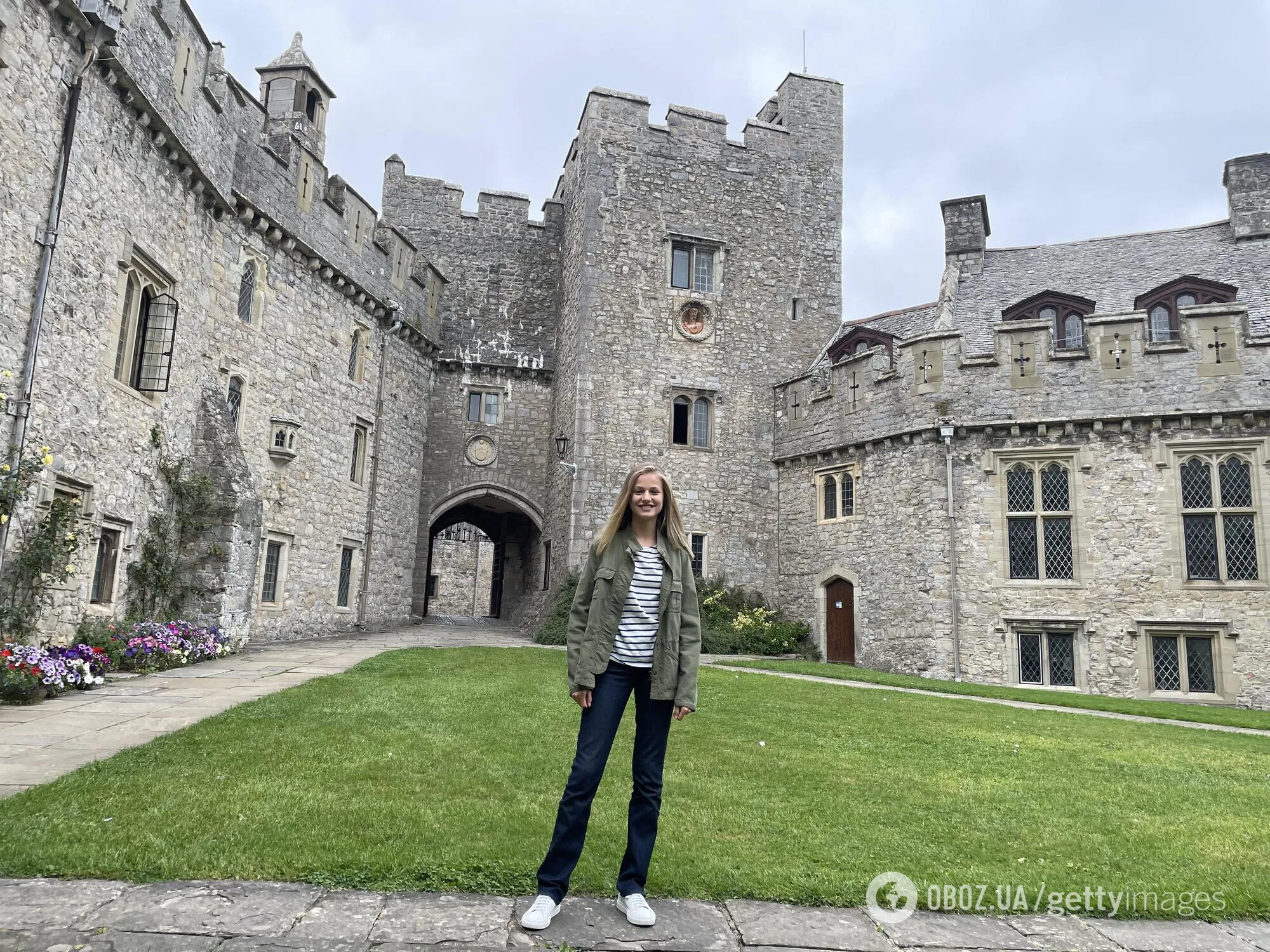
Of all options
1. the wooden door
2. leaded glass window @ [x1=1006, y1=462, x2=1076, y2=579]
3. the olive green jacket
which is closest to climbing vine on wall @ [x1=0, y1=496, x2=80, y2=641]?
the olive green jacket

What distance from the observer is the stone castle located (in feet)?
34.8

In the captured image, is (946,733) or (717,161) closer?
(946,733)

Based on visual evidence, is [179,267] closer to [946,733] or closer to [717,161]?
[946,733]

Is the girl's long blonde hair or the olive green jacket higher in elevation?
the girl's long blonde hair

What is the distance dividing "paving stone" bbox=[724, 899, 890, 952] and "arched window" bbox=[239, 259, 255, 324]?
14.7m

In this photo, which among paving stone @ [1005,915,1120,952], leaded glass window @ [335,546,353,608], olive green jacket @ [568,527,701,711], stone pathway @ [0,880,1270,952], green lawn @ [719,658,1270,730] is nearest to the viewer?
stone pathway @ [0,880,1270,952]

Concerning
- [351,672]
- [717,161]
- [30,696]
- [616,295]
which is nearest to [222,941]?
[30,696]

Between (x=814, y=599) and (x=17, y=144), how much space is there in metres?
A: 15.8

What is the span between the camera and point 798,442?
785 inches

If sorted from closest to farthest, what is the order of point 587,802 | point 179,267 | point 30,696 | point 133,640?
point 587,802 < point 30,696 < point 133,640 < point 179,267

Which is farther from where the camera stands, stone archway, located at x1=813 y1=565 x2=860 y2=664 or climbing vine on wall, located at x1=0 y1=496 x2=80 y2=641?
stone archway, located at x1=813 y1=565 x2=860 y2=664

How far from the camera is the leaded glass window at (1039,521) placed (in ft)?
51.8

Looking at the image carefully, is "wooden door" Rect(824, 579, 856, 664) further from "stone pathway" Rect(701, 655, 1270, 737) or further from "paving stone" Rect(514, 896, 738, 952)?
"paving stone" Rect(514, 896, 738, 952)

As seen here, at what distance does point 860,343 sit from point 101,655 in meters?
16.0
